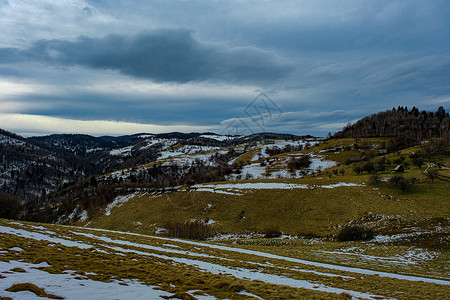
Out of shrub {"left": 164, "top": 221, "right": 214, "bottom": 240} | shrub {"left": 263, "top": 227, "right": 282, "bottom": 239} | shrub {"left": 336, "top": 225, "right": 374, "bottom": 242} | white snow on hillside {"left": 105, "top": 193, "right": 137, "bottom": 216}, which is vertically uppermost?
shrub {"left": 336, "top": 225, "right": 374, "bottom": 242}

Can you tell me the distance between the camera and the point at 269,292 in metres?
12.1

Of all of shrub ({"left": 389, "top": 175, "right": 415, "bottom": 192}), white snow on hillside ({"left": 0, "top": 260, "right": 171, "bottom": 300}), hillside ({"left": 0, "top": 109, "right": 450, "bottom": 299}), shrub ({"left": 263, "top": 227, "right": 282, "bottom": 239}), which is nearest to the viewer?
white snow on hillside ({"left": 0, "top": 260, "right": 171, "bottom": 300})

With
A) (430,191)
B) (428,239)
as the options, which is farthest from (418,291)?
(430,191)

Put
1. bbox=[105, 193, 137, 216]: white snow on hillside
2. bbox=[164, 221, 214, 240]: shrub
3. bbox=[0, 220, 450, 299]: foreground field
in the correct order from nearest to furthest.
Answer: bbox=[0, 220, 450, 299]: foreground field, bbox=[164, 221, 214, 240]: shrub, bbox=[105, 193, 137, 216]: white snow on hillside

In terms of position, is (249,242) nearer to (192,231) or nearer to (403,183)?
(192,231)

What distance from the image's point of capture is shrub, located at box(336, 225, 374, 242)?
41.8 meters

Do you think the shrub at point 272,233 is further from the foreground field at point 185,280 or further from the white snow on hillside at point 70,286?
the white snow on hillside at point 70,286

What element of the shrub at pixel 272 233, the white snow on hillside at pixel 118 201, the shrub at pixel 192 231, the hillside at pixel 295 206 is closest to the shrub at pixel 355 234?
the hillside at pixel 295 206

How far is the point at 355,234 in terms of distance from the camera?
42469 mm

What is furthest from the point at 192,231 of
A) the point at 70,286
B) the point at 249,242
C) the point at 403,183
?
the point at 403,183

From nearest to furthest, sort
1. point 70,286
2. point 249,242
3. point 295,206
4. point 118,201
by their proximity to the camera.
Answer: point 70,286
point 249,242
point 295,206
point 118,201

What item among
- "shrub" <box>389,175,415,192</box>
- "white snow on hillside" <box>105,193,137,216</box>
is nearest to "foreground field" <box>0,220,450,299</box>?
"shrub" <box>389,175,415,192</box>

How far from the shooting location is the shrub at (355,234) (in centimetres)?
4175

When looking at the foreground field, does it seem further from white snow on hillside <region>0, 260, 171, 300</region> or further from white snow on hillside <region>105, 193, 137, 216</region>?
white snow on hillside <region>105, 193, 137, 216</region>
